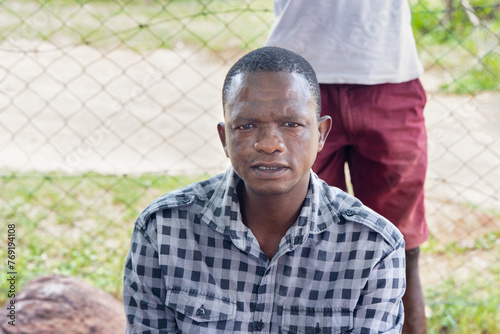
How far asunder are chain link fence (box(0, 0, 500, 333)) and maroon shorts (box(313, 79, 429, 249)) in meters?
0.26

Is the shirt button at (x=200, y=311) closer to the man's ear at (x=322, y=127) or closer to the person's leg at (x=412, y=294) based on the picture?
the man's ear at (x=322, y=127)

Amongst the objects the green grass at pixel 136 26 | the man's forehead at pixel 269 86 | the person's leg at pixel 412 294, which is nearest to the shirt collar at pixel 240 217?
the man's forehead at pixel 269 86

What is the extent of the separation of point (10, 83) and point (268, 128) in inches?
153

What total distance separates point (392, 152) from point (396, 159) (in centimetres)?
3

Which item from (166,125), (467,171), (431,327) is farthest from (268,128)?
(166,125)

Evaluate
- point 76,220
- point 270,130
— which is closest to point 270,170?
point 270,130

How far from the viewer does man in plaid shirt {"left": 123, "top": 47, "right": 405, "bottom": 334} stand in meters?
1.63

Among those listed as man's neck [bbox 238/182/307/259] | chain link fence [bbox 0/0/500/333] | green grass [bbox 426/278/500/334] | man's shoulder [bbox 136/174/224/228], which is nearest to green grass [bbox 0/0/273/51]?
chain link fence [bbox 0/0/500/333]

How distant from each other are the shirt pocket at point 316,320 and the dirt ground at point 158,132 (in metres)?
1.79

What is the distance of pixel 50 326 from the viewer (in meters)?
2.22

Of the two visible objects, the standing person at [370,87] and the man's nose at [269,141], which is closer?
the man's nose at [269,141]

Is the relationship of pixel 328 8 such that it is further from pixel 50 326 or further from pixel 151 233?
pixel 50 326

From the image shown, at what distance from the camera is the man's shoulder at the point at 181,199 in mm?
1727

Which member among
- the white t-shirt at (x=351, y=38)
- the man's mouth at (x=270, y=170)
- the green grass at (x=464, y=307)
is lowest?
the green grass at (x=464, y=307)
